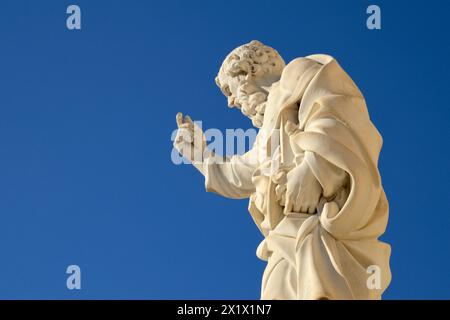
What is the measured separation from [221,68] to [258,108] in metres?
0.65

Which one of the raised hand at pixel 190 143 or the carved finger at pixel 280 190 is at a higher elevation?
the raised hand at pixel 190 143

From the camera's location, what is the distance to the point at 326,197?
1028 centimetres

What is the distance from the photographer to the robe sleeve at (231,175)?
11.3 meters

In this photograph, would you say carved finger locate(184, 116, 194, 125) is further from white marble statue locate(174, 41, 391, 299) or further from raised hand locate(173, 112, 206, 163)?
white marble statue locate(174, 41, 391, 299)

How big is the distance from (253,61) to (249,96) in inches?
13.9

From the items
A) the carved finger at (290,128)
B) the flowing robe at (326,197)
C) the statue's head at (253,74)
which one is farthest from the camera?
the statue's head at (253,74)

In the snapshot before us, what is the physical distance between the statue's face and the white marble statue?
44cm

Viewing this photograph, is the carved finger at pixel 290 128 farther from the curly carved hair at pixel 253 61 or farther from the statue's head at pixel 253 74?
the curly carved hair at pixel 253 61

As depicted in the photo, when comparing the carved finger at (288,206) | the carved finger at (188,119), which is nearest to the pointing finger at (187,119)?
the carved finger at (188,119)

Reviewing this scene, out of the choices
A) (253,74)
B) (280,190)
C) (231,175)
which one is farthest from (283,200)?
(253,74)

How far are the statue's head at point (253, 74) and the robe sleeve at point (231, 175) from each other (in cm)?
41

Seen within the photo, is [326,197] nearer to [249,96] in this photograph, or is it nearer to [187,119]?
[249,96]

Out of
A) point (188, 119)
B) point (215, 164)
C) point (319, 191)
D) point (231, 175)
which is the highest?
point (188, 119)
